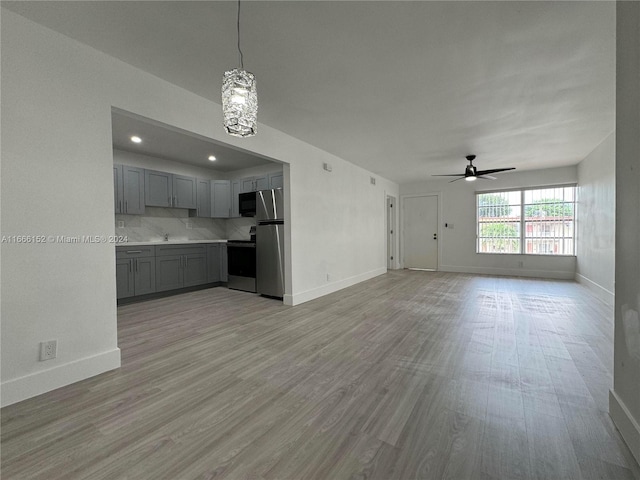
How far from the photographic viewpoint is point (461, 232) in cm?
741

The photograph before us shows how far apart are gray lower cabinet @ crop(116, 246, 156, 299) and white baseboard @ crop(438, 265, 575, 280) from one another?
6.78 m

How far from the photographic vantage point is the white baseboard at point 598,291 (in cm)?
407

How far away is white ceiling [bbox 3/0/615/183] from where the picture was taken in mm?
1792

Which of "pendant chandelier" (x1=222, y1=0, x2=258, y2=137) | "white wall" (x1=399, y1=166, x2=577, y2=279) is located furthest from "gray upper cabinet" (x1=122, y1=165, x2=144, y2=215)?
"white wall" (x1=399, y1=166, x2=577, y2=279)

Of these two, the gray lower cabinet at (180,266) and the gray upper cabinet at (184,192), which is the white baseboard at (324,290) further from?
the gray upper cabinet at (184,192)

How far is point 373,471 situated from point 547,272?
7.14 m

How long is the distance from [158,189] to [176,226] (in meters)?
0.89

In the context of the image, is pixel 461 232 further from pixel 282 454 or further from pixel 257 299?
pixel 282 454

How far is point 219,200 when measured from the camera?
235 inches

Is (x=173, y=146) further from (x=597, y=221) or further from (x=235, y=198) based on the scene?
(x=597, y=221)

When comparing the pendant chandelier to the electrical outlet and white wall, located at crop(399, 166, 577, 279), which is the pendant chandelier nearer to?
the electrical outlet

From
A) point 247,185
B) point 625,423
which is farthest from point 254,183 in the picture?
point 625,423

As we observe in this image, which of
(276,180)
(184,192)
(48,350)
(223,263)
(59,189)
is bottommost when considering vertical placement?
(48,350)

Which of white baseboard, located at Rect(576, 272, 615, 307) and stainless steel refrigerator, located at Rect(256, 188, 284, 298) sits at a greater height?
stainless steel refrigerator, located at Rect(256, 188, 284, 298)
